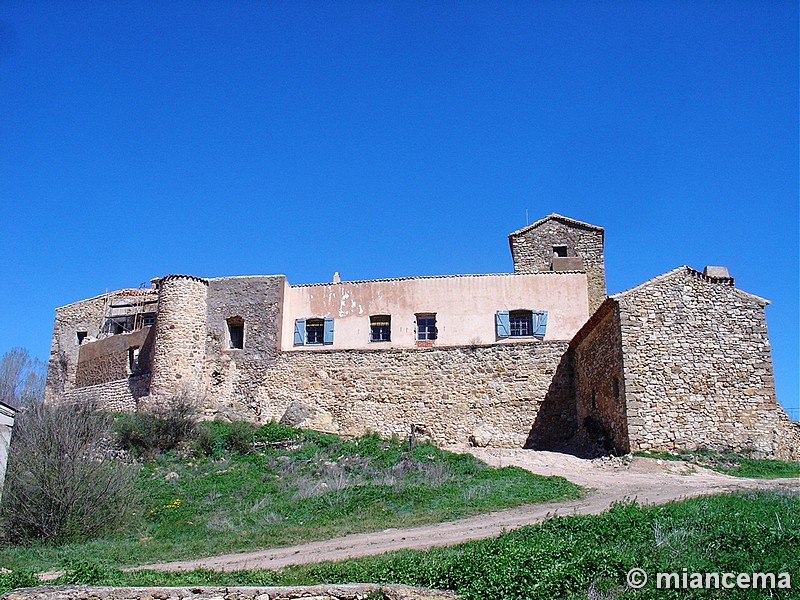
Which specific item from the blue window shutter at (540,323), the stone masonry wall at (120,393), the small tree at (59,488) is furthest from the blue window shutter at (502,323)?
the small tree at (59,488)

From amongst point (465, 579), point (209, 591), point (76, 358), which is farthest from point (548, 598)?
point (76, 358)

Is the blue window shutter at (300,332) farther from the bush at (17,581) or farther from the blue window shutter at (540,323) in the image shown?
the bush at (17,581)

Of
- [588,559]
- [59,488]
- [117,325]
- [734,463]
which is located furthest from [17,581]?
[117,325]

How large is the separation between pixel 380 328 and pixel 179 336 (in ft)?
25.6

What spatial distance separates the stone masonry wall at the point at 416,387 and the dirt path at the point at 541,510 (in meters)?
5.99

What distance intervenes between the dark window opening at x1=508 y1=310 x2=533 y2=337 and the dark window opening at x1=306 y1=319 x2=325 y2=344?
7.20 m

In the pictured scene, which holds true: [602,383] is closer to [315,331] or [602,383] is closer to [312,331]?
[315,331]

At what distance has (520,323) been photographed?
26.4m

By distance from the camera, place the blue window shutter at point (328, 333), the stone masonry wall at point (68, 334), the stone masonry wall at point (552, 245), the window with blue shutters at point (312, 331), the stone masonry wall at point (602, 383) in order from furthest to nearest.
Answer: the stone masonry wall at point (68, 334), the stone masonry wall at point (552, 245), the window with blue shutters at point (312, 331), the blue window shutter at point (328, 333), the stone masonry wall at point (602, 383)

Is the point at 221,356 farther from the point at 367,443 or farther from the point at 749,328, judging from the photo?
the point at 749,328

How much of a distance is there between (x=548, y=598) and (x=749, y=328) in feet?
46.7

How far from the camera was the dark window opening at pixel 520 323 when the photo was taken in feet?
86.2

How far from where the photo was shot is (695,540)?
9.28 meters

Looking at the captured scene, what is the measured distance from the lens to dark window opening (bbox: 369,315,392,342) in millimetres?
27203
